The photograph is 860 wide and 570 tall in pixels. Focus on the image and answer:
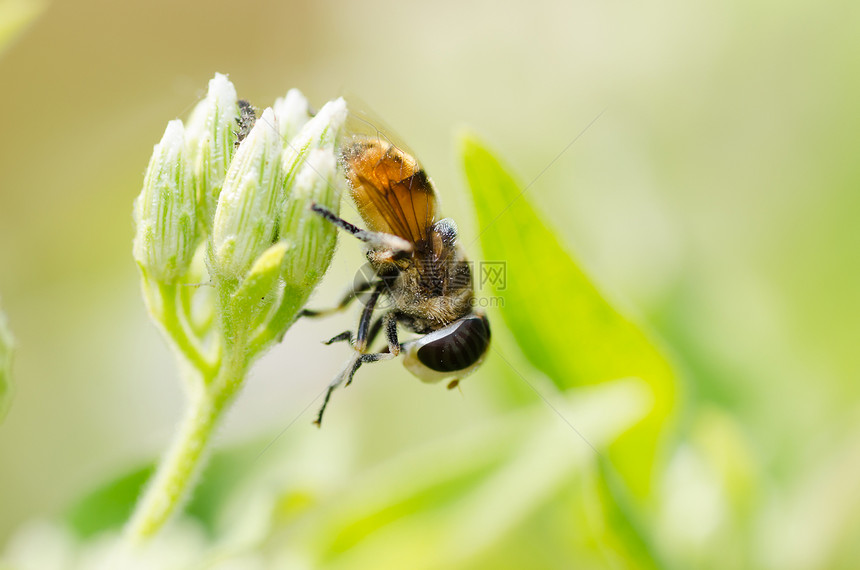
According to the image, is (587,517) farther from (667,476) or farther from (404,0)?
(404,0)

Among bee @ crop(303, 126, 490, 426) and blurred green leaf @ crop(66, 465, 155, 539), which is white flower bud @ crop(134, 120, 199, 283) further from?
blurred green leaf @ crop(66, 465, 155, 539)

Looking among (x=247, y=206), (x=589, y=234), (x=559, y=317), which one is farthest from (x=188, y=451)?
(x=589, y=234)

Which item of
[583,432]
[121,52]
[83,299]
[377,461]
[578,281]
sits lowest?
[377,461]

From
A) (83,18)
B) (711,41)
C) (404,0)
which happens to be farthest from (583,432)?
(83,18)

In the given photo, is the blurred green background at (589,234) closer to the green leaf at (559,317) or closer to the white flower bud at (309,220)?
the green leaf at (559,317)

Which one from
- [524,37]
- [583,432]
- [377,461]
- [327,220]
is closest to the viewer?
[327,220]

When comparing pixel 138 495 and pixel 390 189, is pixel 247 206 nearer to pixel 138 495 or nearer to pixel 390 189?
pixel 390 189

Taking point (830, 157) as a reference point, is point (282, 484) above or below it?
above
